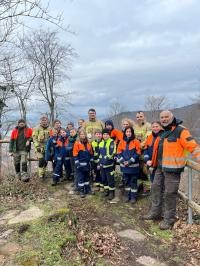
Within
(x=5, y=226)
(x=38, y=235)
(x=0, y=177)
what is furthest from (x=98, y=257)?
(x=0, y=177)

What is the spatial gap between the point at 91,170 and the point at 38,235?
396cm

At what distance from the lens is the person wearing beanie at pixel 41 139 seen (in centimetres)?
1056

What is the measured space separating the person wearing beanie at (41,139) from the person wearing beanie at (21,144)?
270mm

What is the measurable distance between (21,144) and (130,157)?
12.4 feet

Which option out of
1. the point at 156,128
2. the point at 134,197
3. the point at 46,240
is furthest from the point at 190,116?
the point at 46,240

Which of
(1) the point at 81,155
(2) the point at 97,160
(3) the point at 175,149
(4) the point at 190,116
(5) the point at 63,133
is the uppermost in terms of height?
(4) the point at 190,116

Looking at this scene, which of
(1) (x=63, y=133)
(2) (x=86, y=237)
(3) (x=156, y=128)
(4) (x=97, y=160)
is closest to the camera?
(2) (x=86, y=237)

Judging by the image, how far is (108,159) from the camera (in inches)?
344

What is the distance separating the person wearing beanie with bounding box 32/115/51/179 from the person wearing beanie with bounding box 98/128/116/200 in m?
2.28

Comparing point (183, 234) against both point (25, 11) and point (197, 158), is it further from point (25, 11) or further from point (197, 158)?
point (25, 11)

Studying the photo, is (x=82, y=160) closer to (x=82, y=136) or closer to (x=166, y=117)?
(x=82, y=136)

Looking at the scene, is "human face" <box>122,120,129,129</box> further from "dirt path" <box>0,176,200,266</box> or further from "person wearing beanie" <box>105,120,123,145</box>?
"dirt path" <box>0,176,200,266</box>

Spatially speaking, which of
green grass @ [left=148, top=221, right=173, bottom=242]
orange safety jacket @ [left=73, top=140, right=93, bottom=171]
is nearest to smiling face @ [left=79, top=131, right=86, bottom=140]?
orange safety jacket @ [left=73, top=140, right=93, bottom=171]

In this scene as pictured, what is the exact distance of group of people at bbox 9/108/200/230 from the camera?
6.68m
